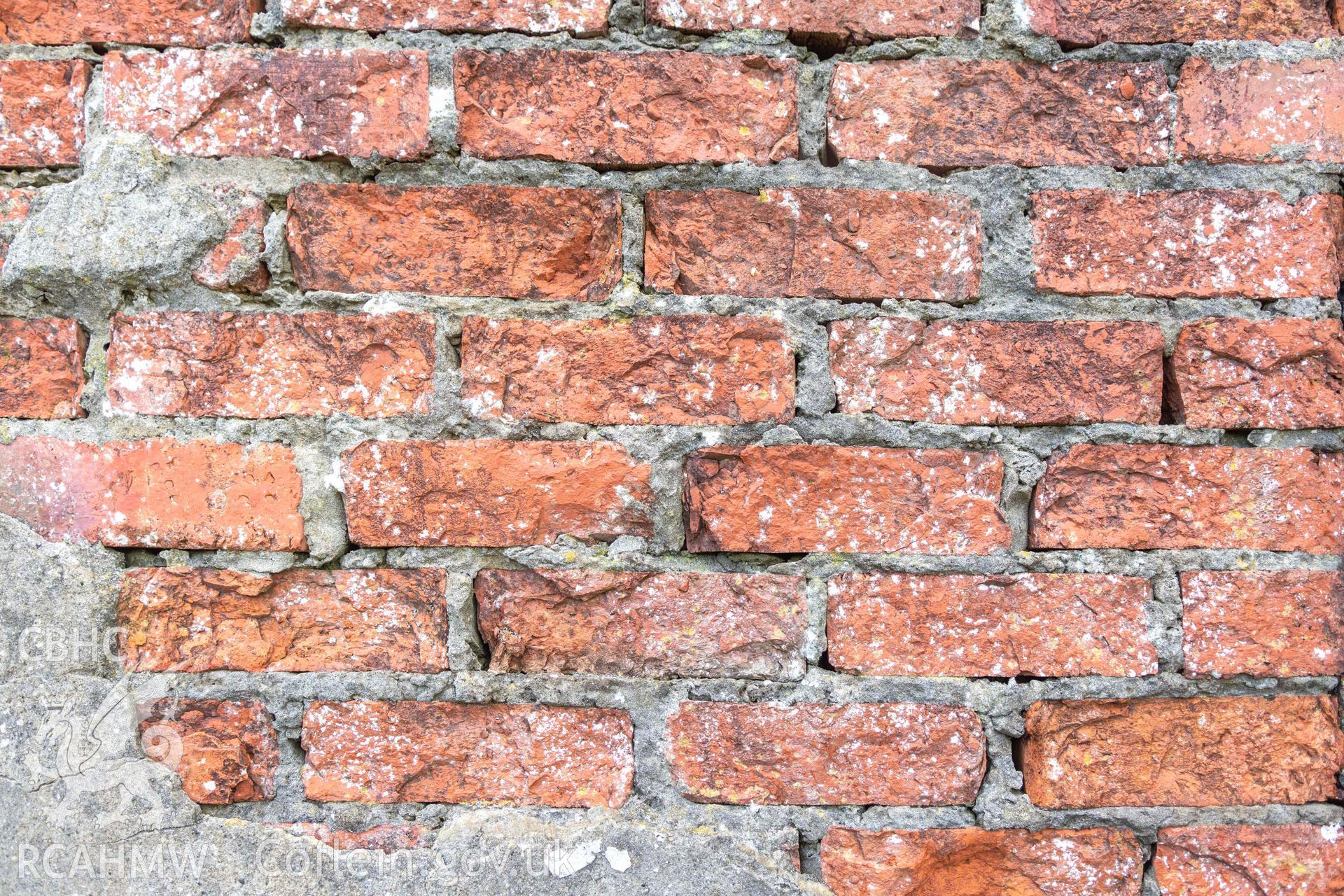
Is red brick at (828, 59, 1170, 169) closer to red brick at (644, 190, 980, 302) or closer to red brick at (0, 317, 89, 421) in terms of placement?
red brick at (644, 190, 980, 302)

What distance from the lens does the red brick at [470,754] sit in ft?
2.80

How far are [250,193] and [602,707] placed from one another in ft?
1.89

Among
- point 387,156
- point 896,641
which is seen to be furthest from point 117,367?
point 896,641

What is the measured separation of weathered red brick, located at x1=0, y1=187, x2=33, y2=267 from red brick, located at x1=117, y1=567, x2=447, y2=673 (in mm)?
327

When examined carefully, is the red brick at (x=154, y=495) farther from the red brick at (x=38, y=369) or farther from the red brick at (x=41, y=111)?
the red brick at (x=41, y=111)

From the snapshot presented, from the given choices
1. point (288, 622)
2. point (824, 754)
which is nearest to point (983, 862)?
point (824, 754)

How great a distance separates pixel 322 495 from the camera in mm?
861

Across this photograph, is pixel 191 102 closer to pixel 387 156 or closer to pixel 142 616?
pixel 387 156

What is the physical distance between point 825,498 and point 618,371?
0.22 meters

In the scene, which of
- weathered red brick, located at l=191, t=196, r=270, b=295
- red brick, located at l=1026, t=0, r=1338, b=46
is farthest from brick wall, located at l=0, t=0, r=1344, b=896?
red brick, located at l=1026, t=0, r=1338, b=46

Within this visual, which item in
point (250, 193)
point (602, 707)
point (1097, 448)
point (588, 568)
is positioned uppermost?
point (250, 193)

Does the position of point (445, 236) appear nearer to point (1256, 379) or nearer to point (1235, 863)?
point (1256, 379)

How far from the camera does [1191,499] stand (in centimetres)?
86

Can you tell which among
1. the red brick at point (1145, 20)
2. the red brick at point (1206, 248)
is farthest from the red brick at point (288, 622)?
the red brick at point (1145, 20)
